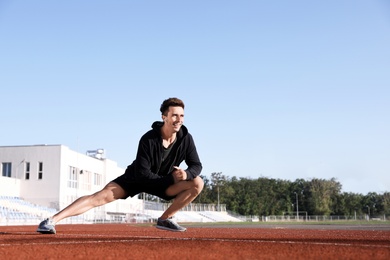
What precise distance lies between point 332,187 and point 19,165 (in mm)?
77678

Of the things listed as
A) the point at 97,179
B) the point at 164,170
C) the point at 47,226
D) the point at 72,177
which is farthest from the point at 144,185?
the point at 97,179

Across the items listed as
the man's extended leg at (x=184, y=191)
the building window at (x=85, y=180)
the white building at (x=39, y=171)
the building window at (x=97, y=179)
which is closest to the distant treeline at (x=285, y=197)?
the building window at (x=97, y=179)

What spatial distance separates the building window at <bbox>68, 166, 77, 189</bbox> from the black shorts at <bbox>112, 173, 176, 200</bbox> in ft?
132

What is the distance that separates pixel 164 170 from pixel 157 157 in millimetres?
303

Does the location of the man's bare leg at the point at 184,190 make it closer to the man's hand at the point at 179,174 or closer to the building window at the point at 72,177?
the man's hand at the point at 179,174

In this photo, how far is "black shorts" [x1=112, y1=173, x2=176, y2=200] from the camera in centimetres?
607

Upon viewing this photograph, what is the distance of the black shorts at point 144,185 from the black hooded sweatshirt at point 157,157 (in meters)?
0.02

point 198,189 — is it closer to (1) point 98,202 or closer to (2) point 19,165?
(1) point 98,202

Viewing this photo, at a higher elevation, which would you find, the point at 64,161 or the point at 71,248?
the point at 64,161

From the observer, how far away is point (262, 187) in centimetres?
10581

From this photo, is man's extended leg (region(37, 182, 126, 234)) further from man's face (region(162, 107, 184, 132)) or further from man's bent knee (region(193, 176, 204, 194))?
man's face (region(162, 107, 184, 132))

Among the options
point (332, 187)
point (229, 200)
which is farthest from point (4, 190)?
point (332, 187)

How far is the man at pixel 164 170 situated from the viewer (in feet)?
19.2

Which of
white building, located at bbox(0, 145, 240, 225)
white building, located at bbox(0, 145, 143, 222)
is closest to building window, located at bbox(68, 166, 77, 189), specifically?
white building, located at bbox(0, 145, 240, 225)
